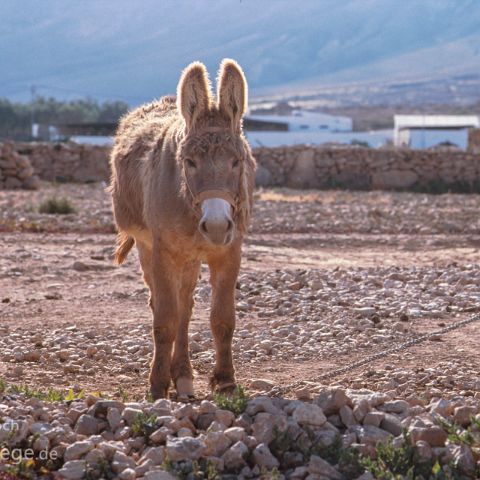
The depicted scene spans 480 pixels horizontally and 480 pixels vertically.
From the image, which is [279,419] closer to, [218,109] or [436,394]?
[436,394]

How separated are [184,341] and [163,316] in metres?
0.74

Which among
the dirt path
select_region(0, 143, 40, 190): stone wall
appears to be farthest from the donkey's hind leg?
select_region(0, 143, 40, 190): stone wall

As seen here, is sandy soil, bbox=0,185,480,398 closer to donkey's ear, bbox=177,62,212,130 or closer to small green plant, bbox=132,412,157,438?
small green plant, bbox=132,412,157,438

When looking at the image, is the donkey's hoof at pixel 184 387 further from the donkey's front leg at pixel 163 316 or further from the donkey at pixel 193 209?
the donkey's front leg at pixel 163 316

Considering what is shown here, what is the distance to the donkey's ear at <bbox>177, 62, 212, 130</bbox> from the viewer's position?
24.1 feet

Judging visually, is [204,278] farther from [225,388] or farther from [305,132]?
[305,132]

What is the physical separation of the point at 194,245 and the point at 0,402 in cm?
168

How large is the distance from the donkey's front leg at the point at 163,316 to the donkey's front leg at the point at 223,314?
0.94 ft

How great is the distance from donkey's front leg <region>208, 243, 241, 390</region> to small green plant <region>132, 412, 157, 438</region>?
150 centimetres

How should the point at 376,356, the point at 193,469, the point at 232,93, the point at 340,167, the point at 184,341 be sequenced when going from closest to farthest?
the point at 193,469 → the point at 232,93 → the point at 184,341 → the point at 376,356 → the point at 340,167

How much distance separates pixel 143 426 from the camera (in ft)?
20.4

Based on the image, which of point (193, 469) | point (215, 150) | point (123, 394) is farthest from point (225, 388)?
point (193, 469)

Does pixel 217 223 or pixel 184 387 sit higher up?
pixel 217 223

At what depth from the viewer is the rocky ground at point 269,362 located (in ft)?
19.6
